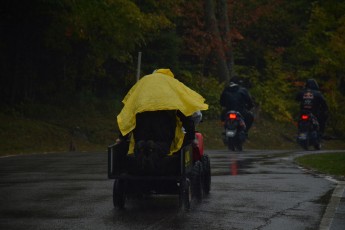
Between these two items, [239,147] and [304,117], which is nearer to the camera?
[239,147]

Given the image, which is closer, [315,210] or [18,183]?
[315,210]

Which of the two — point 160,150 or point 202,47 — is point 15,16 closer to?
Answer: point 202,47

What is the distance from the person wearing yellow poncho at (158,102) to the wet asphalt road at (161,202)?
3.41 feet

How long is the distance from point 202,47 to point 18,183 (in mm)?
28562

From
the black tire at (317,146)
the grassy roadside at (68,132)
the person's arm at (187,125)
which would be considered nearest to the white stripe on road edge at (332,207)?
the person's arm at (187,125)

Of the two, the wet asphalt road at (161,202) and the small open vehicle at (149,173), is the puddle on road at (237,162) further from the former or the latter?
the small open vehicle at (149,173)

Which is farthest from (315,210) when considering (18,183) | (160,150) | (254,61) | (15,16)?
(254,61)

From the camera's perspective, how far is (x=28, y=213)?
38.9ft

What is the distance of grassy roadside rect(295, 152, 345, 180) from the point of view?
61.2 ft

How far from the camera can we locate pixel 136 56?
129 feet

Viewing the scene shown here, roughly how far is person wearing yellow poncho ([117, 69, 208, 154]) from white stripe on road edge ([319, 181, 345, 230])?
84.3 inches

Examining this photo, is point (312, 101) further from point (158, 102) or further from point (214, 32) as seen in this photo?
point (158, 102)

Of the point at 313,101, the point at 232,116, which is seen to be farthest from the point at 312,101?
the point at 232,116

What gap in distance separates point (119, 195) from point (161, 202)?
3.46 feet
